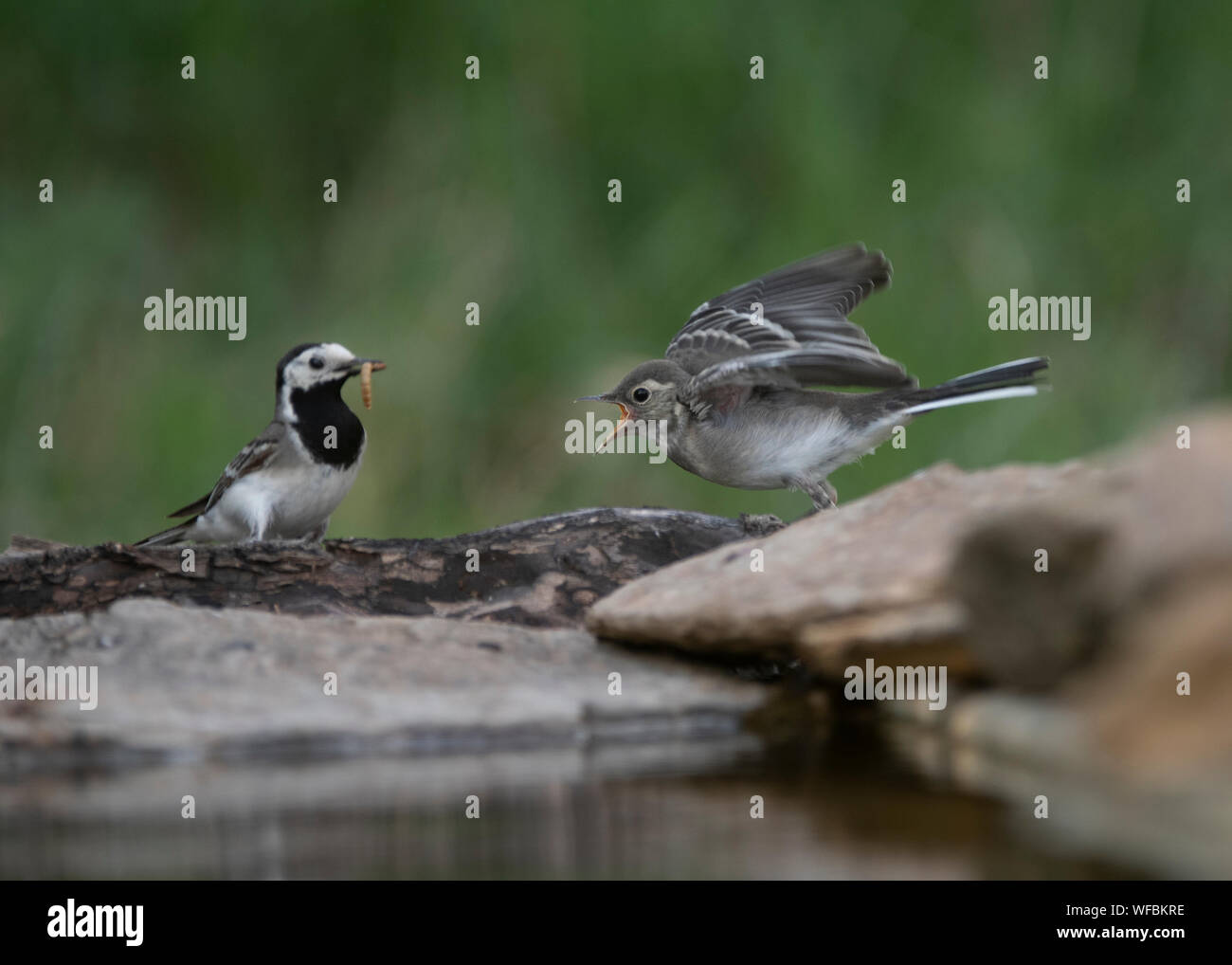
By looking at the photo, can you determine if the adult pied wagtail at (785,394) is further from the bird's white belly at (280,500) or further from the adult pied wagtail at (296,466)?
the bird's white belly at (280,500)

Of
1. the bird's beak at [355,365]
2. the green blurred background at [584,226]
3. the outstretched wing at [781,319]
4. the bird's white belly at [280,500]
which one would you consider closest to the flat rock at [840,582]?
the outstretched wing at [781,319]

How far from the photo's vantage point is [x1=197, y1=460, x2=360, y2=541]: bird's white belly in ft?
17.2

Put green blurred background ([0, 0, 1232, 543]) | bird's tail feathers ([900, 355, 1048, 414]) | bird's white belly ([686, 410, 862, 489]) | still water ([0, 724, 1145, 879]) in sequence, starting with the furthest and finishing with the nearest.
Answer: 1. green blurred background ([0, 0, 1232, 543])
2. bird's white belly ([686, 410, 862, 489])
3. bird's tail feathers ([900, 355, 1048, 414])
4. still water ([0, 724, 1145, 879])

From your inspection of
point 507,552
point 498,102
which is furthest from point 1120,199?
point 507,552

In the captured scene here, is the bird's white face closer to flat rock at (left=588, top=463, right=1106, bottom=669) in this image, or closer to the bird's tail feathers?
the bird's tail feathers

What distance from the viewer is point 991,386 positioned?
16.3ft

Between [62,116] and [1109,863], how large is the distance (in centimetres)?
783

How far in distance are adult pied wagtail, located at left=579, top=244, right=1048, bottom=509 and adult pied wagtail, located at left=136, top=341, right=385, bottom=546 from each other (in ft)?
3.41

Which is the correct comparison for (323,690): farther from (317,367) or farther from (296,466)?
(317,367)

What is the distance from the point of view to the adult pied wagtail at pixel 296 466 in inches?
208

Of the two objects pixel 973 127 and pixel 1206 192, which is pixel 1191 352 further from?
pixel 973 127

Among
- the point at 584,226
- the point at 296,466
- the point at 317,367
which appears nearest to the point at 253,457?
the point at 296,466

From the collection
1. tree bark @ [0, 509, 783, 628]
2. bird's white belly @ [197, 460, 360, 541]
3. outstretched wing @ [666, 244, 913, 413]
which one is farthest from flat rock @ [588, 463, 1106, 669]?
bird's white belly @ [197, 460, 360, 541]

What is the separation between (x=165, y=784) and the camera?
261cm
